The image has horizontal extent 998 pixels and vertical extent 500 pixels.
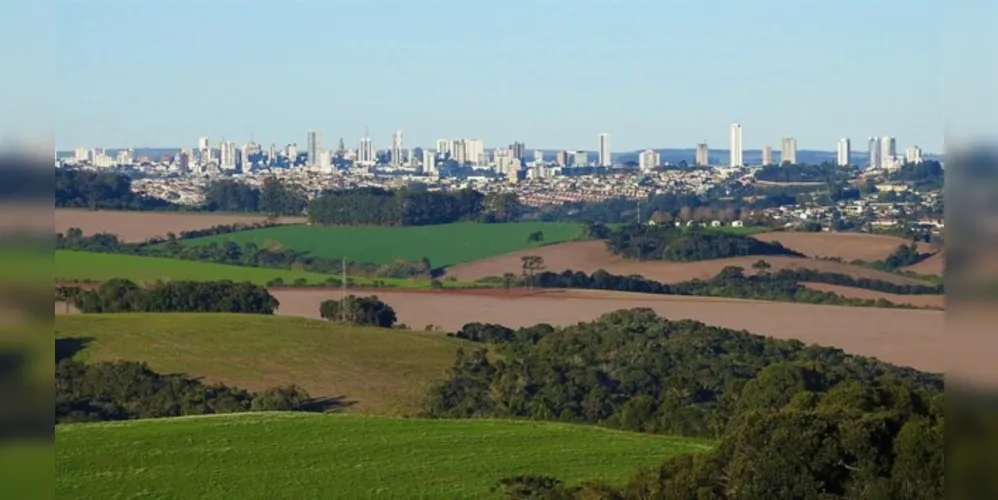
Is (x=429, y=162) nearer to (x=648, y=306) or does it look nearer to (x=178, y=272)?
(x=178, y=272)

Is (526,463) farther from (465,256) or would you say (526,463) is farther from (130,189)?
(130,189)

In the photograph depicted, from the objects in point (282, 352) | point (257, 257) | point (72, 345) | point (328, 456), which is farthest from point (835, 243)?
point (328, 456)

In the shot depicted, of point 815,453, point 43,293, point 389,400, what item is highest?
point 43,293

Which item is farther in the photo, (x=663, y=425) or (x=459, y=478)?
(x=663, y=425)

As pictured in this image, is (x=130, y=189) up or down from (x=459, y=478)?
up

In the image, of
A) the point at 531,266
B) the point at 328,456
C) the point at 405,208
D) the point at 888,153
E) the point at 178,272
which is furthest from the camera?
the point at 888,153

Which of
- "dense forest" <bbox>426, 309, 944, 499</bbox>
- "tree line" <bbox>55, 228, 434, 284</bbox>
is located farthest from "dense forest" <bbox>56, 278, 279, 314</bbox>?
"dense forest" <bbox>426, 309, 944, 499</bbox>

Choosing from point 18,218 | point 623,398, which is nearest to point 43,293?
point 18,218
